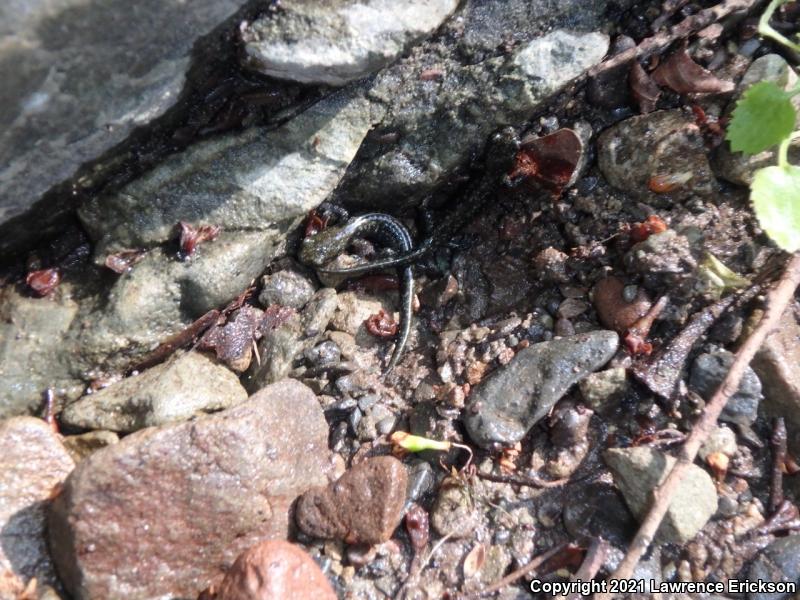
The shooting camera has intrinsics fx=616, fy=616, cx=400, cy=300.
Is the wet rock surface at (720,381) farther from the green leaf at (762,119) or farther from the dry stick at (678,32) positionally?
the dry stick at (678,32)

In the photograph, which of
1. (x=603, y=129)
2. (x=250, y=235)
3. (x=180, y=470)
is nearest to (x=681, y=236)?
(x=603, y=129)

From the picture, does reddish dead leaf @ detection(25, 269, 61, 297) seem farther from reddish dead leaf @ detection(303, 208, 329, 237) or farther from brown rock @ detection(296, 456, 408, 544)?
brown rock @ detection(296, 456, 408, 544)

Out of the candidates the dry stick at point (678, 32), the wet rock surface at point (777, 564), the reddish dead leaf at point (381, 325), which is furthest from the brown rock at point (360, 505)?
the dry stick at point (678, 32)

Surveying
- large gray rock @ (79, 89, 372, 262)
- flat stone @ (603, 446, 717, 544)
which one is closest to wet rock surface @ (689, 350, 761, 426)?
flat stone @ (603, 446, 717, 544)

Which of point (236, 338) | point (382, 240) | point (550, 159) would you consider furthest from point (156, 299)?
point (550, 159)

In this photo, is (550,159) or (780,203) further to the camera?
(550,159)

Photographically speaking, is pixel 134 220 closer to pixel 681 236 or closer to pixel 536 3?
pixel 536 3

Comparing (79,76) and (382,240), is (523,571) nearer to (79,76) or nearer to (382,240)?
(382,240)
